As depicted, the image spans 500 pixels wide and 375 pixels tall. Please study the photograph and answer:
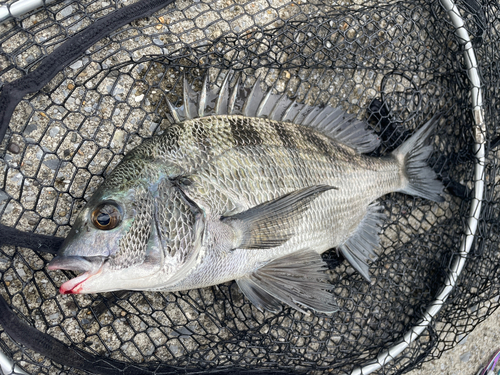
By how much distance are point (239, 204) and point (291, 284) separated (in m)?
0.43

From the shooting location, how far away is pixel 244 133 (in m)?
1.53

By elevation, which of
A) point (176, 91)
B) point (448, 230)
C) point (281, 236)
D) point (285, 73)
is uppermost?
point (285, 73)

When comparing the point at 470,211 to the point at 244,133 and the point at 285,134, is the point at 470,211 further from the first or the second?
the point at 244,133

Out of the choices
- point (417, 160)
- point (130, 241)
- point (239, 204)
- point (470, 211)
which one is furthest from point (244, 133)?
point (470, 211)

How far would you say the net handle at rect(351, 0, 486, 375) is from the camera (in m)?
1.92

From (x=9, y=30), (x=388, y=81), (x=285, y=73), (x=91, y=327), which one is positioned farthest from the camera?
(x=388, y=81)

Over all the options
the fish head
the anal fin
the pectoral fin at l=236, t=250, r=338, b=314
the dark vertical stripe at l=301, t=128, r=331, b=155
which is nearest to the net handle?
the anal fin

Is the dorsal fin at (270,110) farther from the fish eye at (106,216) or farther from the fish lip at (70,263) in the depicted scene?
the fish lip at (70,263)

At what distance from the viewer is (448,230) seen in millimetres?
2160

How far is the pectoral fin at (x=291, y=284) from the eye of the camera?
1.58m

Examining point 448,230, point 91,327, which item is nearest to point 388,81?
point 448,230

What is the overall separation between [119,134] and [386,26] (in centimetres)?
147

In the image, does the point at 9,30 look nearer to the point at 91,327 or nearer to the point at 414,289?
the point at 91,327

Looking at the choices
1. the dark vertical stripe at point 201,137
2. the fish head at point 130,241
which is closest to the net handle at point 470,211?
the fish head at point 130,241
